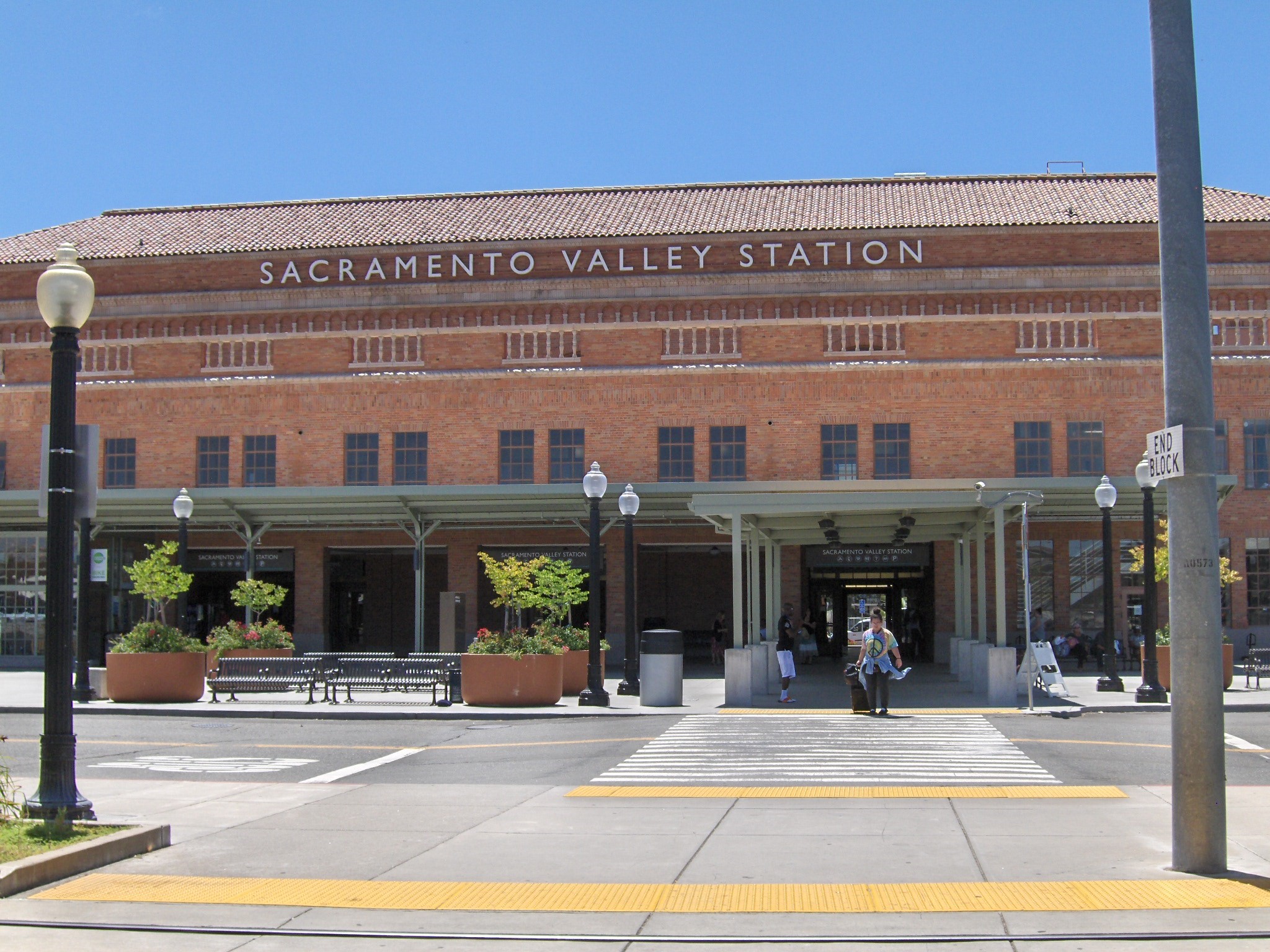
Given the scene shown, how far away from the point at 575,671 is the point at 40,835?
15.2 meters

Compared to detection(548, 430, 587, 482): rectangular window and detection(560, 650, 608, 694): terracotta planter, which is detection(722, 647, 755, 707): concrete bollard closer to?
detection(560, 650, 608, 694): terracotta planter

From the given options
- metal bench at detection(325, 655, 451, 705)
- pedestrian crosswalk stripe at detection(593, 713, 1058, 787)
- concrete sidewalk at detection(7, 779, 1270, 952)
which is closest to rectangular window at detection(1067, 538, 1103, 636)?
pedestrian crosswalk stripe at detection(593, 713, 1058, 787)

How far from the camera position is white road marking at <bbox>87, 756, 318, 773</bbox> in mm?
14812

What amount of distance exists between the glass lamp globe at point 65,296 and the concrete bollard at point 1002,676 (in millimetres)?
Answer: 16068

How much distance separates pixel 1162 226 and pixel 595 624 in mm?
15668

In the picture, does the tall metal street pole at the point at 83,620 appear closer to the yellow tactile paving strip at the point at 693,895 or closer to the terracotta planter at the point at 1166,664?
the yellow tactile paving strip at the point at 693,895

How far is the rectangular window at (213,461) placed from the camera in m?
37.4

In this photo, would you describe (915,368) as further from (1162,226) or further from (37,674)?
(1162,226)

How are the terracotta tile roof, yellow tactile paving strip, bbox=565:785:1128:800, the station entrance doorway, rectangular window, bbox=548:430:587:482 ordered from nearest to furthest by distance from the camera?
yellow tactile paving strip, bbox=565:785:1128:800 → the station entrance doorway → rectangular window, bbox=548:430:587:482 → the terracotta tile roof

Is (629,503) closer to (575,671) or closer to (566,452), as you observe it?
(575,671)

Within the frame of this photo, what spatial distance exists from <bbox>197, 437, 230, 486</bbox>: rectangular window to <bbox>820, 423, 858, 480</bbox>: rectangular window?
16.8 metres

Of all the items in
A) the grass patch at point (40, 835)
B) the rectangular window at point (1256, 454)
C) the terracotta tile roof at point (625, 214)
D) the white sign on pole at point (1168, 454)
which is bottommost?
the grass patch at point (40, 835)

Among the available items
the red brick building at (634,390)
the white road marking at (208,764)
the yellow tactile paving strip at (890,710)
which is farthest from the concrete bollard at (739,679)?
the red brick building at (634,390)

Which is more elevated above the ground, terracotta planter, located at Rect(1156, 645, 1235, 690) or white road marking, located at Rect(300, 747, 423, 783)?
terracotta planter, located at Rect(1156, 645, 1235, 690)
